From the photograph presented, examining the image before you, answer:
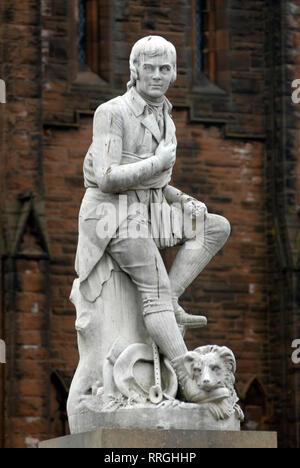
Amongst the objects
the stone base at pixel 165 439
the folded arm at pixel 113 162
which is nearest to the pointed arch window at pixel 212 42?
the folded arm at pixel 113 162

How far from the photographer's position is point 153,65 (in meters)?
15.5

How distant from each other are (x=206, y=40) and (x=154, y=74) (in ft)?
67.6

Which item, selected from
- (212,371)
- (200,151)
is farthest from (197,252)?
(200,151)

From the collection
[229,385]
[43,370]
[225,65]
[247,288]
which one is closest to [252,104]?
[225,65]

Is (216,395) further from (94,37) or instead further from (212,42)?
(212,42)

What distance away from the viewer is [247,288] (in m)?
35.5

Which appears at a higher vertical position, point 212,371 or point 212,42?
point 212,42

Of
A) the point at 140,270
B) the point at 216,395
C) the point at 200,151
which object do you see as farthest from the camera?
the point at 200,151

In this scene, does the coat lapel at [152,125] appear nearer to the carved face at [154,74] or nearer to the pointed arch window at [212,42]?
the carved face at [154,74]

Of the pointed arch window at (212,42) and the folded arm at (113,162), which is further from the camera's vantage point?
the pointed arch window at (212,42)

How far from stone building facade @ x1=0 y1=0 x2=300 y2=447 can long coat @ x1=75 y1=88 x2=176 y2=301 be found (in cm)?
1730

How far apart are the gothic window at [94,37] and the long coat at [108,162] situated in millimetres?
19196

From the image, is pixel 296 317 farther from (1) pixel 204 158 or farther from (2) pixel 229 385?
(2) pixel 229 385

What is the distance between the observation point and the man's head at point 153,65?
610 inches
